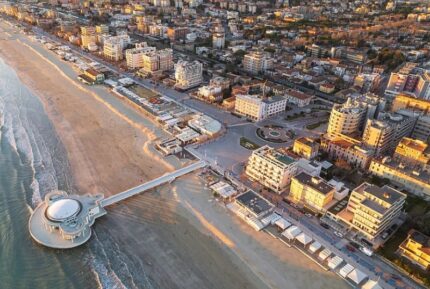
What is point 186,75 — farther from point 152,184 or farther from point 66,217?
point 66,217

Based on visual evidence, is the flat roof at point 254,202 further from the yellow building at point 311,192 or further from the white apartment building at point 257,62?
the white apartment building at point 257,62

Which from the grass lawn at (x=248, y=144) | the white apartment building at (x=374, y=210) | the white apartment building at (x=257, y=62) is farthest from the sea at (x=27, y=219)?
the white apartment building at (x=257, y=62)

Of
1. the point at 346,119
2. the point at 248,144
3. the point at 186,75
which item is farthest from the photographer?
the point at 186,75

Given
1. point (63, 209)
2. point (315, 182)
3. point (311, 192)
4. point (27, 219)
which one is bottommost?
point (27, 219)

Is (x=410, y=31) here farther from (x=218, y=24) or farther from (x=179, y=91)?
(x=179, y=91)

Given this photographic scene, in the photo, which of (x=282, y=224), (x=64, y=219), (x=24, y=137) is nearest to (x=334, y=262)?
(x=282, y=224)

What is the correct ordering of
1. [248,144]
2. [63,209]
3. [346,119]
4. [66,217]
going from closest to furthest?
1. [66,217]
2. [63,209]
3. [346,119]
4. [248,144]

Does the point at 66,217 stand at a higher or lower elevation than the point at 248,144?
higher

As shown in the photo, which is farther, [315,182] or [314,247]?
[315,182]
